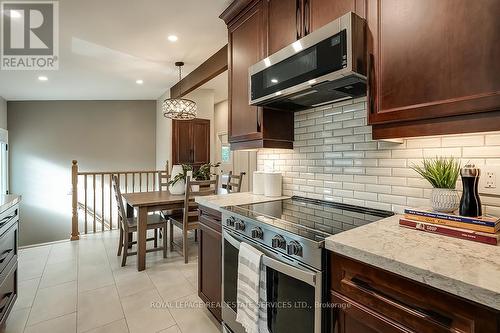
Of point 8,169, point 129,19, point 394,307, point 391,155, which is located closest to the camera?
point 394,307

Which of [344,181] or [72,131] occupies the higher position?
[72,131]

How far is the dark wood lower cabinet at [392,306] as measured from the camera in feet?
2.21

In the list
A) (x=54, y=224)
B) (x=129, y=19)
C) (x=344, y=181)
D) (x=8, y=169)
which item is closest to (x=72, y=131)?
(x=8, y=169)

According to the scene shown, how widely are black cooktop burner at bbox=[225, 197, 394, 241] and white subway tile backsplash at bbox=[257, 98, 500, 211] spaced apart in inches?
2.0

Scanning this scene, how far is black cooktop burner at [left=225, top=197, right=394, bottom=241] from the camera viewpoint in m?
1.16

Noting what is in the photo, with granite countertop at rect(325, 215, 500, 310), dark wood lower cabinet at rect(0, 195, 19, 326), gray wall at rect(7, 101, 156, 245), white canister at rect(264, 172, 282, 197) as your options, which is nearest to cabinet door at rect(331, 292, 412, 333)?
granite countertop at rect(325, 215, 500, 310)

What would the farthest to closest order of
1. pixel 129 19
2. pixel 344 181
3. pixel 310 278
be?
pixel 129 19 → pixel 344 181 → pixel 310 278

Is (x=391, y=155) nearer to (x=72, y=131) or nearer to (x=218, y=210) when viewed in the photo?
(x=218, y=210)

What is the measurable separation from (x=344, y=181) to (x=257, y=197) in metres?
0.69

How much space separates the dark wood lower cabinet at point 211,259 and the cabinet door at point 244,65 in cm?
69

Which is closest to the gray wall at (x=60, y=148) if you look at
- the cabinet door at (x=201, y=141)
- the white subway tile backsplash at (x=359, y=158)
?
the cabinet door at (x=201, y=141)

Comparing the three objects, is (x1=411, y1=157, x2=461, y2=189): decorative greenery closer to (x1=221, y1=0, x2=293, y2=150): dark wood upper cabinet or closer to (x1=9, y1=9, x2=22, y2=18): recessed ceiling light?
(x1=221, y1=0, x2=293, y2=150): dark wood upper cabinet

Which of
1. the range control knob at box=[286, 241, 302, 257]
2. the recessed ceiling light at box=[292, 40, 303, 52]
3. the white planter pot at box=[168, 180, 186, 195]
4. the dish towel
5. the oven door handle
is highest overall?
the recessed ceiling light at box=[292, 40, 303, 52]

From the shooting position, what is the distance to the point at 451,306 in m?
0.70
